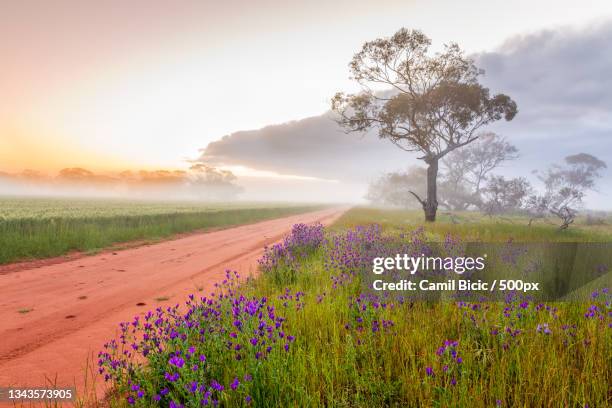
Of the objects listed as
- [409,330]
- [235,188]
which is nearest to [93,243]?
[409,330]

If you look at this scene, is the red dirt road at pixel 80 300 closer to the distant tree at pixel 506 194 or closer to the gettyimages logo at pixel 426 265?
the gettyimages logo at pixel 426 265

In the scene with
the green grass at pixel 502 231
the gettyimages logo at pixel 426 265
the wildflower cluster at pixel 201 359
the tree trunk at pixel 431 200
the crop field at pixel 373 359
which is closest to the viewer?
the crop field at pixel 373 359

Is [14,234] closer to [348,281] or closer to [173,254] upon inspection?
[173,254]

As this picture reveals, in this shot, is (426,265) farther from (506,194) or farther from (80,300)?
(506,194)

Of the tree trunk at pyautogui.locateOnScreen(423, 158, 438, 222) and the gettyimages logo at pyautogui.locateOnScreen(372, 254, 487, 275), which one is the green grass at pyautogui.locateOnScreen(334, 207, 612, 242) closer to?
the tree trunk at pyautogui.locateOnScreen(423, 158, 438, 222)

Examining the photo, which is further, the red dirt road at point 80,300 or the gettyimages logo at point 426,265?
the gettyimages logo at point 426,265

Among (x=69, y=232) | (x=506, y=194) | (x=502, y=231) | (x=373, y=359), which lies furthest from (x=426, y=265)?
(x=506, y=194)

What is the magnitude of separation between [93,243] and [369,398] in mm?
13751

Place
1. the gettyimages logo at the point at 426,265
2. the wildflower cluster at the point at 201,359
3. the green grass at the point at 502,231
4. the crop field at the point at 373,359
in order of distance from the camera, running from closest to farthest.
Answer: the crop field at the point at 373,359 < the wildflower cluster at the point at 201,359 < the gettyimages logo at the point at 426,265 < the green grass at the point at 502,231

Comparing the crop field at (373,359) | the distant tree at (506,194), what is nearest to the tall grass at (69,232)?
the crop field at (373,359)

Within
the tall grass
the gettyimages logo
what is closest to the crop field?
the gettyimages logo

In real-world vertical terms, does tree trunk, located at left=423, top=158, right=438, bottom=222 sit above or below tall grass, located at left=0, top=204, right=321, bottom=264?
above

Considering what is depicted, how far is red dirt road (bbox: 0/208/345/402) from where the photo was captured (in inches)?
137

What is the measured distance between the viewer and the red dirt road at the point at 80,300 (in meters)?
3.47
